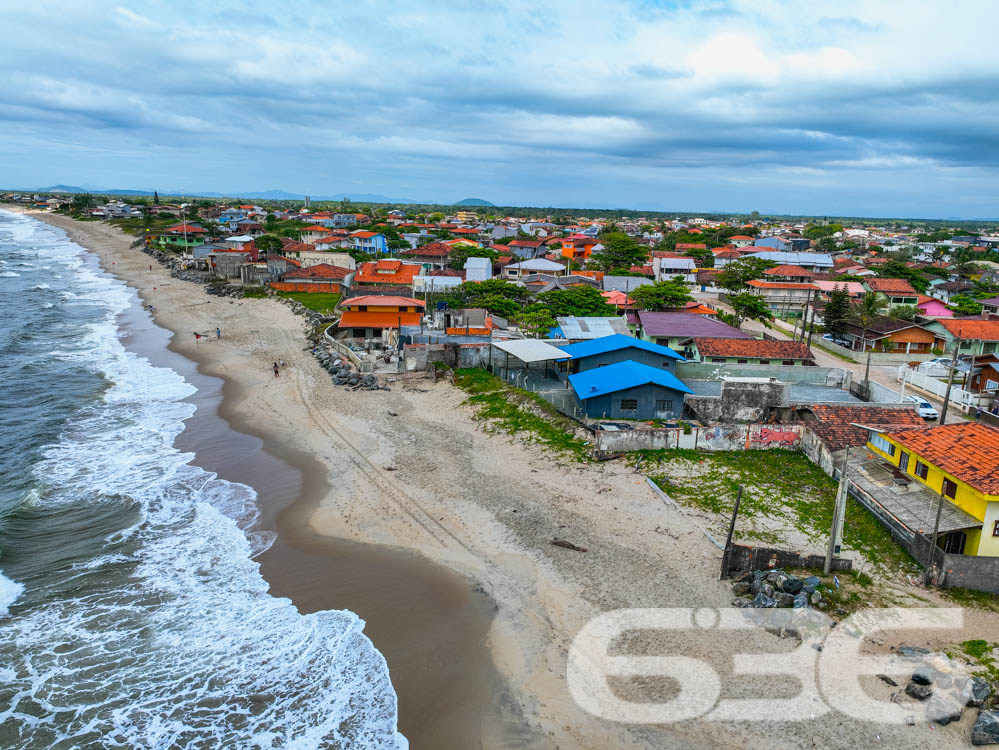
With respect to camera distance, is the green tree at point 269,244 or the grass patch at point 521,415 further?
the green tree at point 269,244

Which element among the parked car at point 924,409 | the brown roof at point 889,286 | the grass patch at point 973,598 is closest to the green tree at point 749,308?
the brown roof at point 889,286

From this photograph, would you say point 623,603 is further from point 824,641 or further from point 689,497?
point 689,497

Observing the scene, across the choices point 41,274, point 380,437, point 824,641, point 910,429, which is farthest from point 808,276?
point 41,274

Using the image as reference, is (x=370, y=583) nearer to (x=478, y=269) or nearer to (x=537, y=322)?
(x=537, y=322)

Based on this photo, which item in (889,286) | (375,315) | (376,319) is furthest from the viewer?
(889,286)

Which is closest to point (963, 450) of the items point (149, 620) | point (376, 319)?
point (149, 620)

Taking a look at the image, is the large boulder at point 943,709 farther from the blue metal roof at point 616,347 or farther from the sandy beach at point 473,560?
the blue metal roof at point 616,347

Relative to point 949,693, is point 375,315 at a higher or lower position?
higher
